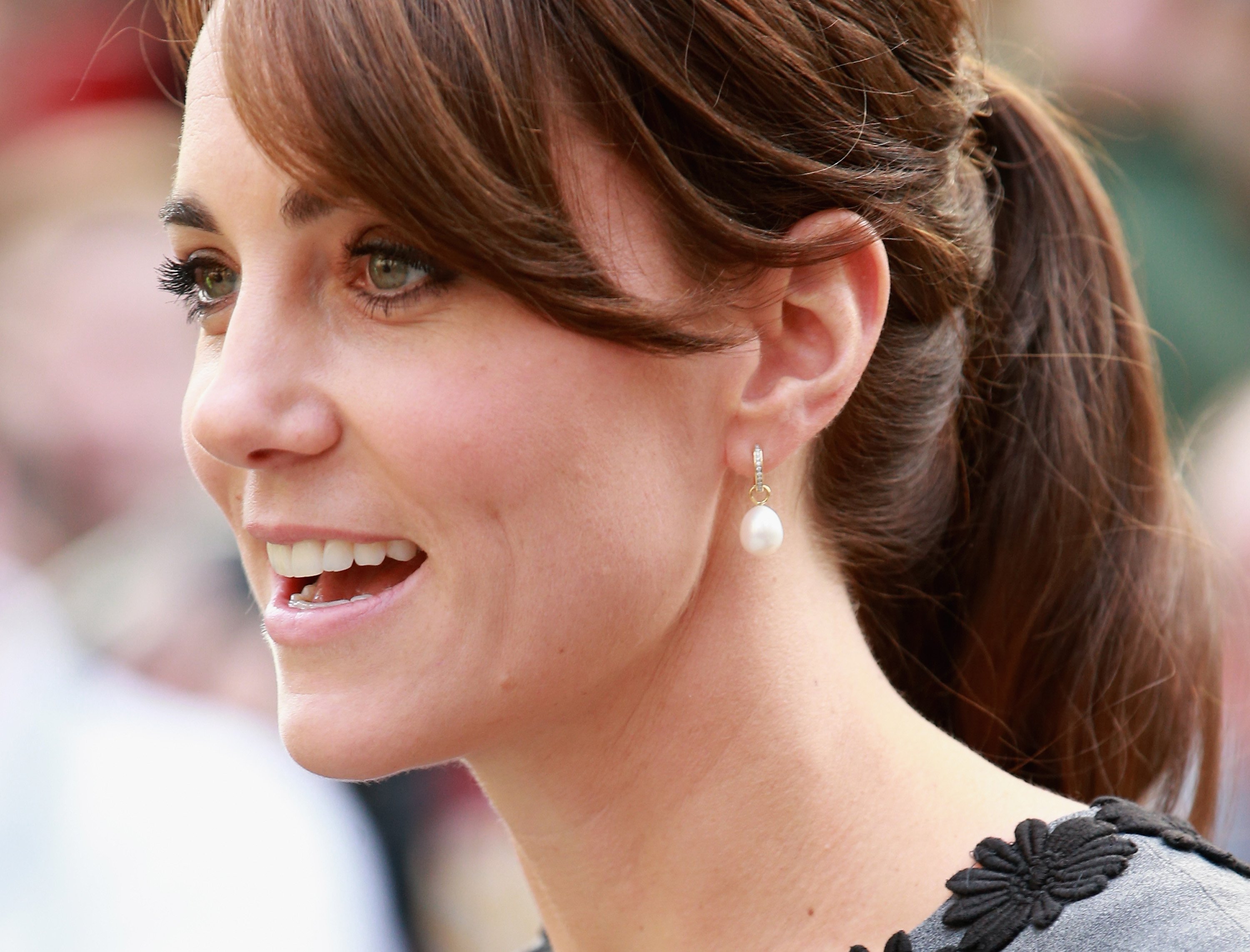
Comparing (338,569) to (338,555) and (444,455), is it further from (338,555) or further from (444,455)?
(444,455)

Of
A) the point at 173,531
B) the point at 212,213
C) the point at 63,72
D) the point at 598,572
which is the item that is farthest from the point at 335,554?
the point at 63,72

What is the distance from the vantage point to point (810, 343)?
1860 mm

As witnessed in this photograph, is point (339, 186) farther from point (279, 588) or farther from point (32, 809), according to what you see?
point (32, 809)

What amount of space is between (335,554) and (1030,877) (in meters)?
0.93

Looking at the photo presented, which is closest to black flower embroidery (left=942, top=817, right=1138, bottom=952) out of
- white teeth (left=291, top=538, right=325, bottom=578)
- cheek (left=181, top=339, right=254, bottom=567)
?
white teeth (left=291, top=538, right=325, bottom=578)

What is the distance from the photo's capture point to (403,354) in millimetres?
1688

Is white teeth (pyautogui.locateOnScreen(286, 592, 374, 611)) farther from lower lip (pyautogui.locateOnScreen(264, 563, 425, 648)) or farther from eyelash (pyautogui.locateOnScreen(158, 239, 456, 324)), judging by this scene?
eyelash (pyautogui.locateOnScreen(158, 239, 456, 324))

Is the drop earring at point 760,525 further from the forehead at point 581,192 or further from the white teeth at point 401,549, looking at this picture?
the white teeth at point 401,549

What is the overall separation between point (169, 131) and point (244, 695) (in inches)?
72.3

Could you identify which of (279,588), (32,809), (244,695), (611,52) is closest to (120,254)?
(244,695)

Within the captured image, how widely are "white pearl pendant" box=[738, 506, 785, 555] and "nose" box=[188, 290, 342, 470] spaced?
51 cm

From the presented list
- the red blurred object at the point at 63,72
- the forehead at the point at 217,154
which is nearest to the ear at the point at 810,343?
the forehead at the point at 217,154

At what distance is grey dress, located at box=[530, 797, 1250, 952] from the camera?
1.63 meters

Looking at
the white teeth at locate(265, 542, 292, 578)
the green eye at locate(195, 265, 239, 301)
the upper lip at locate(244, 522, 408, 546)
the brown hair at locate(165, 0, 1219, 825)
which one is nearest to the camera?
the brown hair at locate(165, 0, 1219, 825)
